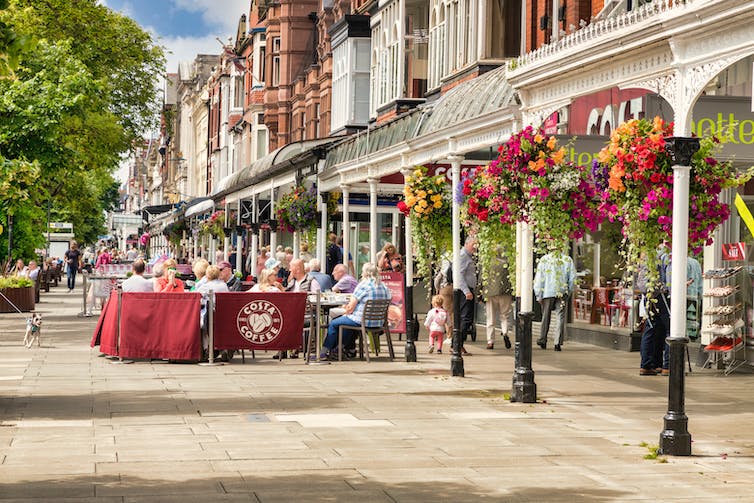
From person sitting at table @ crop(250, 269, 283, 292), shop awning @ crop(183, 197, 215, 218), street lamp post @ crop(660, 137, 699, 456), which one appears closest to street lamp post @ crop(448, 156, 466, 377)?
person sitting at table @ crop(250, 269, 283, 292)

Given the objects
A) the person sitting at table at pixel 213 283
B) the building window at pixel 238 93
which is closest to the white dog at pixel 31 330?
the person sitting at table at pixel 213 283

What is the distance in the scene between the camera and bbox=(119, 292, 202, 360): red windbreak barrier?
18781 mm

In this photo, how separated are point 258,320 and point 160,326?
1408 millimetres

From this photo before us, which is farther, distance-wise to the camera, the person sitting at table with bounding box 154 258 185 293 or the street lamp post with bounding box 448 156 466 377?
the person sitting at table with bounding box 154 258 185 293

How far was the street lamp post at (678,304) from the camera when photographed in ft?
34.9

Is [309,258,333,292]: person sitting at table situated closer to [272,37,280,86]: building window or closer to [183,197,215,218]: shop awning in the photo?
[183,197,215,218]: shop awning

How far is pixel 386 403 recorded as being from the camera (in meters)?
14.0

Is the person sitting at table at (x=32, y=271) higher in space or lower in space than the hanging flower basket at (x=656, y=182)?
lower

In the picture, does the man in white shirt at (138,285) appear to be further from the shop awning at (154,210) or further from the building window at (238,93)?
the shop awning at (154,210)

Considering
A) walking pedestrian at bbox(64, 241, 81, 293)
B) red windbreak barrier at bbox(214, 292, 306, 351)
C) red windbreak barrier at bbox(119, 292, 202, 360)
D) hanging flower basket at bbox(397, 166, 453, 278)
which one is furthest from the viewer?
walking pedestrian at bbox(64, 241, 81, 293)

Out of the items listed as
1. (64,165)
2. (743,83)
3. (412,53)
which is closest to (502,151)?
(743,83)

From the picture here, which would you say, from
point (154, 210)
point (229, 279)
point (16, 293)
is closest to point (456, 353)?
point (229, 279)

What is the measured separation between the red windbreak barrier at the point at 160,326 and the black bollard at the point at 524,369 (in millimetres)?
5934

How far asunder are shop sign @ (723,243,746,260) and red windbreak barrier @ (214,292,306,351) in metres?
5.97
